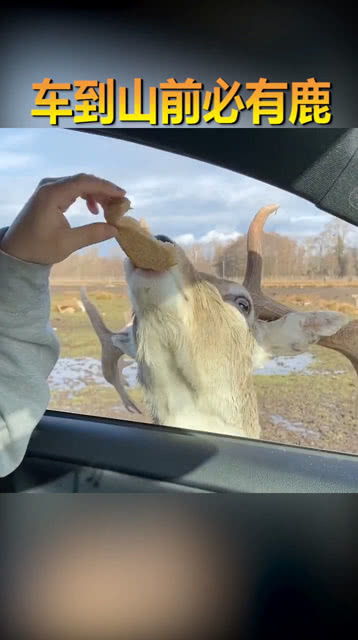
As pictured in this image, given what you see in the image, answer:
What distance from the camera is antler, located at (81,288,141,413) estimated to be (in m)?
1.90

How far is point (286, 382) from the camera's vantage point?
2.23m

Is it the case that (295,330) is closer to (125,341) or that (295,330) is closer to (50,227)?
(125,341)

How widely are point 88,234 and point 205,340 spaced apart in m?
1.04

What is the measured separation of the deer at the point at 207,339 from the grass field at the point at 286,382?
0.06 meters

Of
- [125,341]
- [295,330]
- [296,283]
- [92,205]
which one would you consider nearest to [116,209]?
[92,205]

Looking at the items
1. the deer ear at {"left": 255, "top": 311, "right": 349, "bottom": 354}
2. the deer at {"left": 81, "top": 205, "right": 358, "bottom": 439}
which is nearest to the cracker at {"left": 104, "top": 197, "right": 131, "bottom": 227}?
the deer at {"left": 81, "top": 205, "right": 358, "bottom": 439}

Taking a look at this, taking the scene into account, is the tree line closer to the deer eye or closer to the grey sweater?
the deer eye

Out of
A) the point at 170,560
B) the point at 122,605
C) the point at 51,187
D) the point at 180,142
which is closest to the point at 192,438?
the point at 170,560

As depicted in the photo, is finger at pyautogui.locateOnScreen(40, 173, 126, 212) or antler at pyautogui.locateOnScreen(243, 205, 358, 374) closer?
finger at pyautogui.locateOnScreen(40, 173, 126, 212)

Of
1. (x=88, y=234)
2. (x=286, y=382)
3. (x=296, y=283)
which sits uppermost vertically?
(x=88, y=234)

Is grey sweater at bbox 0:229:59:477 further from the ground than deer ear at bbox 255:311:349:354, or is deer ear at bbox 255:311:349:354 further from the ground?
grey sweater at bbox 0:229:59:477

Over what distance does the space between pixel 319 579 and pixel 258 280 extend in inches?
39.2

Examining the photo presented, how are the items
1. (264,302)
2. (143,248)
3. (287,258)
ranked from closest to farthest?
1. (143,248)
2. (264,302)
3. (287,258)

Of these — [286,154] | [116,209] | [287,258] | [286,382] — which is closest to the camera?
[116,209]
